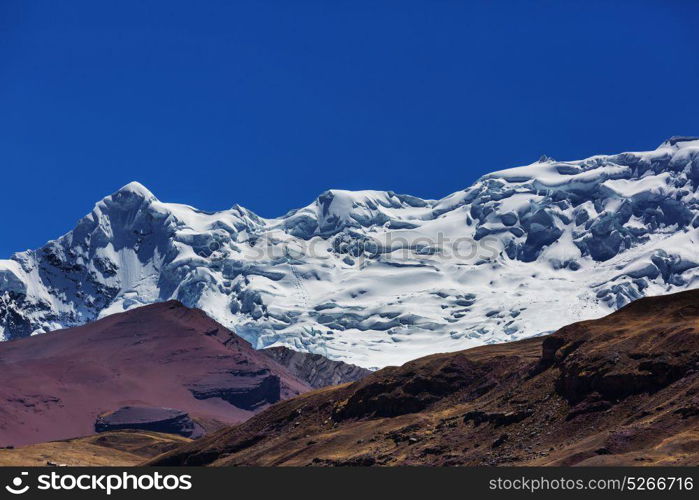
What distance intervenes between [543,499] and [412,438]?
81074mm

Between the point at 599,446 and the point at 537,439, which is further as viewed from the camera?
the point at 537,439

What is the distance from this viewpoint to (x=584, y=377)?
16262cm

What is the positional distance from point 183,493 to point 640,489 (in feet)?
107

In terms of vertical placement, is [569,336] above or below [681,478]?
above

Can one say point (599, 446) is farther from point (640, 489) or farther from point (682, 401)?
point (640, 489)

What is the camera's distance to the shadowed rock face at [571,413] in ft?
455

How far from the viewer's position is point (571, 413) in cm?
15812

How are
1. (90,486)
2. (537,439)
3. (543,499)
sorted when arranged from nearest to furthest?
(543,499), (90,486), (537,439)

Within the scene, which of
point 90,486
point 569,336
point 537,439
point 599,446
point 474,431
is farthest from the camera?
point 569,336

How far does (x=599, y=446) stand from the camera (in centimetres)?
13662

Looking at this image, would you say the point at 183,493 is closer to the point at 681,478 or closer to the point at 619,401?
the point at 681,478

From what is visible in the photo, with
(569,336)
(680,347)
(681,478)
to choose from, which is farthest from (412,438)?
(681,478)

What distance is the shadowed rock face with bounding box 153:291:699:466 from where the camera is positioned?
13862 centimetres

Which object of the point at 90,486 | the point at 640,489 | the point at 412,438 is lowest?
the point at 640,489
